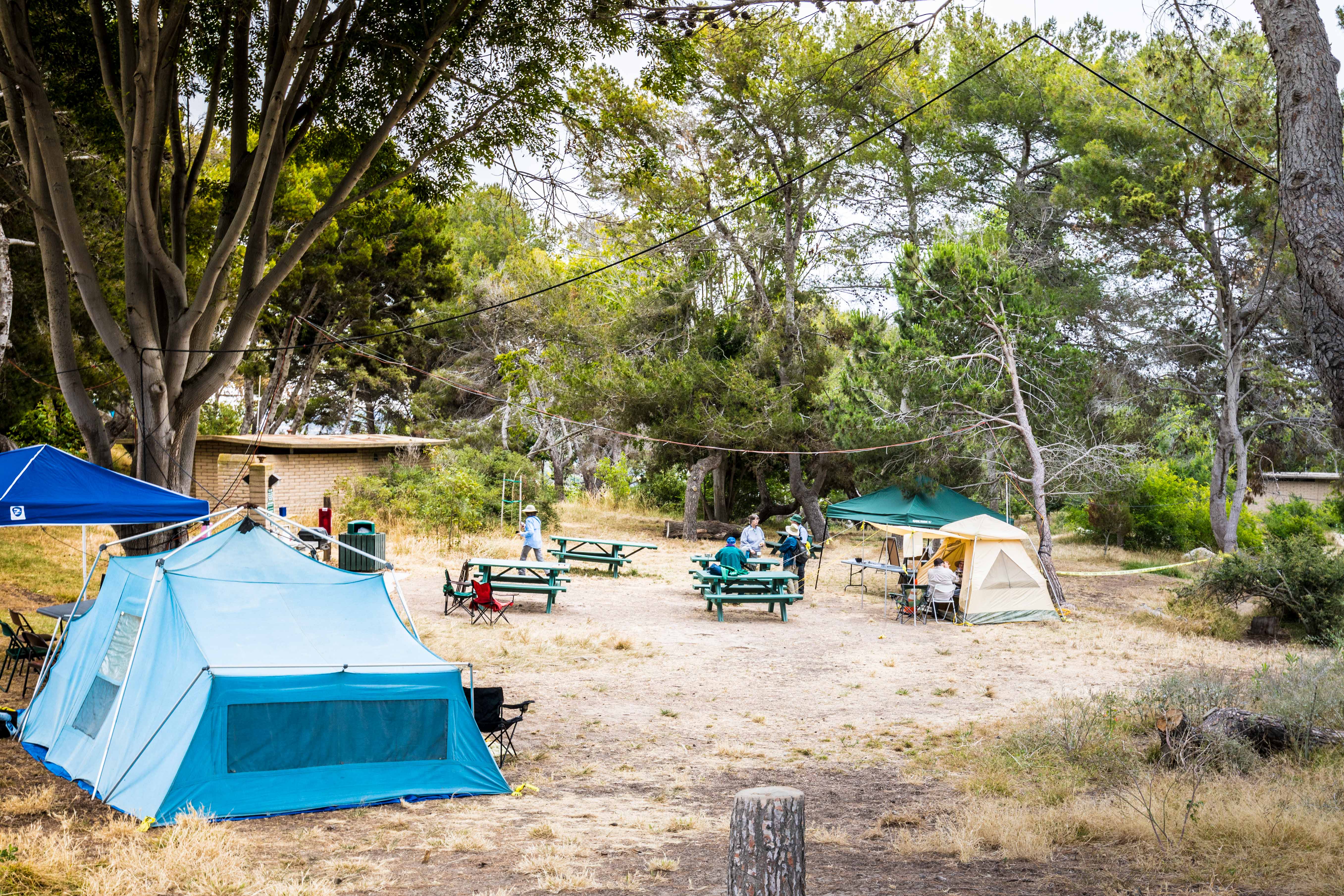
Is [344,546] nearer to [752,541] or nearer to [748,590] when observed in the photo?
[748,590]

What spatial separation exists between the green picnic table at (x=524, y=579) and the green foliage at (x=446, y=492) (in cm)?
829

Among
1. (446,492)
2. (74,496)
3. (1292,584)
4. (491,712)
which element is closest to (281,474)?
(446,492)

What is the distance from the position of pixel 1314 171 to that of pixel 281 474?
958 inches

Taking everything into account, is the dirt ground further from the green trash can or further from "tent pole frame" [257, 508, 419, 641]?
"tent pole frame" [257, 508, 419, 641]

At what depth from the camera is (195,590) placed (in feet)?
23.9

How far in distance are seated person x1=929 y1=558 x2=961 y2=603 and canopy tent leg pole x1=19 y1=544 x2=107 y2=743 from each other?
470 inches

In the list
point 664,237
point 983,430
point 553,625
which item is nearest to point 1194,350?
point 983,430

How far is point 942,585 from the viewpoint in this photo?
52.2 ft

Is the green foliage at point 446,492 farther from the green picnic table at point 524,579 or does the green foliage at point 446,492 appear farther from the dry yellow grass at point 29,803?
the dry yellow grass at point 29,803

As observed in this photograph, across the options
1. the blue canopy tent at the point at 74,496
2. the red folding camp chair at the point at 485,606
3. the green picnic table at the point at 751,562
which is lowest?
the red folding camp chair at the point at 485,606

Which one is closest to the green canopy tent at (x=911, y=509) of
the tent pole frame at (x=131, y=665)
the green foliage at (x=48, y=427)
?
the tent pole frame at (x=131, y=665)

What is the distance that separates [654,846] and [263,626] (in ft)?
11.4

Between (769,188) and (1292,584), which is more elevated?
(769,188)

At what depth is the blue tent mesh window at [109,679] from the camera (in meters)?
7.06
